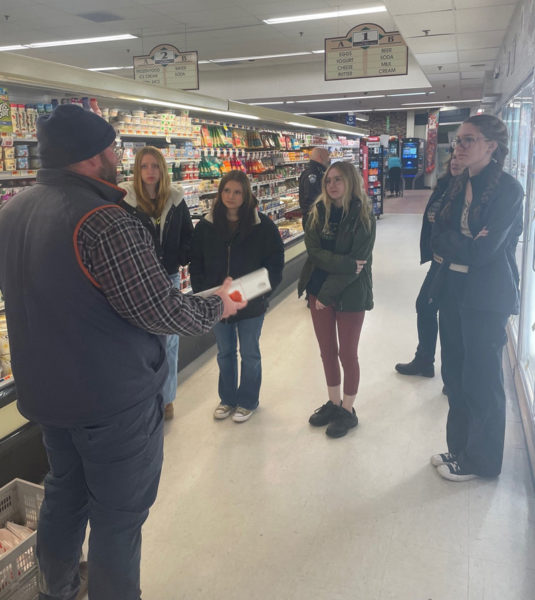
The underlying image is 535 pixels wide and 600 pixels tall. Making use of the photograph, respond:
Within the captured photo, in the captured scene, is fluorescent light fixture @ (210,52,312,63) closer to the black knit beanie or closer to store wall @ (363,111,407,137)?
the black knit beanie

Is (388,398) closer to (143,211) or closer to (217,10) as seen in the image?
(143,211)

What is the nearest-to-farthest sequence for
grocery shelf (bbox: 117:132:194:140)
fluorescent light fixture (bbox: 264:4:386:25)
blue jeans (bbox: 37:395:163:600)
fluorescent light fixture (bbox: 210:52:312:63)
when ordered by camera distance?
blue jeans (bbox: 37:395:163:600) → grocery shelf (bbox: 117:132:194:140) → fluorescent light fixture (bbox: 264:4:386:25) → fluorescent light fixture (bbox: 210:52:312:63)

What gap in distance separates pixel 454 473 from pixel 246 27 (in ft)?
28.6

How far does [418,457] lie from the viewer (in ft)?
10.4

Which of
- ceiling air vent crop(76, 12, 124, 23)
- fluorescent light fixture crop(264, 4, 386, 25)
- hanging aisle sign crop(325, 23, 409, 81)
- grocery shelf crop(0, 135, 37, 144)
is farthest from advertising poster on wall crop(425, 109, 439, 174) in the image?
grocery shelf crop(0, 135, 37, 144)

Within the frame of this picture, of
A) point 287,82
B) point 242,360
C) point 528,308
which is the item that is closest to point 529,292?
point 528,308

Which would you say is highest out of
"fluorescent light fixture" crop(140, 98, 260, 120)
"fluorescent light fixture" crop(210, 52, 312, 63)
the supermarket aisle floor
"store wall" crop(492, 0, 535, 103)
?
"fluorescent light fixture" crop(210, 52, 312, 63)

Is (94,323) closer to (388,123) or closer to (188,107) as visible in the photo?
(188,107)

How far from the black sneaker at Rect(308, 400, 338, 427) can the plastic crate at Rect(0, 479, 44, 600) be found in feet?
5.86

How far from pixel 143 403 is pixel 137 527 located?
0.45 meters

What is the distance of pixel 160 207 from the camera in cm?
334

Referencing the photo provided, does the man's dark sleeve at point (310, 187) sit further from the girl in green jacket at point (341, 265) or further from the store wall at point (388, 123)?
the store wall at point (388, 123)

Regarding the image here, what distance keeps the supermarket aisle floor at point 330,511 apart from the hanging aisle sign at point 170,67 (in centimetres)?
686

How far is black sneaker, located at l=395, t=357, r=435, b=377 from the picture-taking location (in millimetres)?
4309
